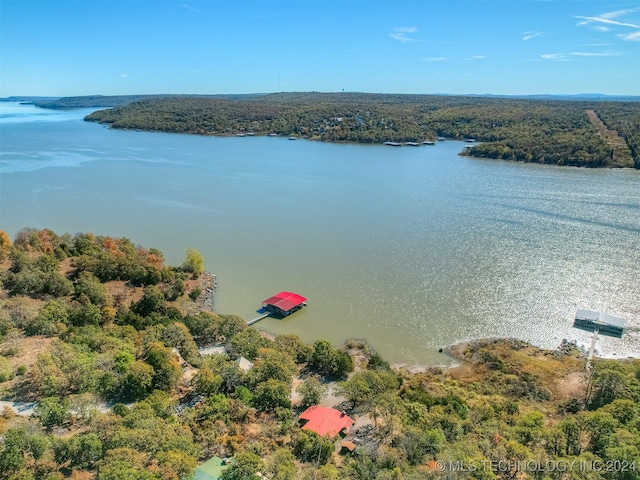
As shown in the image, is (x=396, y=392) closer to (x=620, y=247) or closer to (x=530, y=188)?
(x=620, y=247)

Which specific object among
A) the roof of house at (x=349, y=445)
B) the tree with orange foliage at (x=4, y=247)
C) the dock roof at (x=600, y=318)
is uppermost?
the tree with orange foliage at (x=4, y=247)

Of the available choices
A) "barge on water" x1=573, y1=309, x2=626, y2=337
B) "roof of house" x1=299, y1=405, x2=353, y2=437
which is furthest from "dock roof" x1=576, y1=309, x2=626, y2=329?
"roof of house" x1=299, y1=405, x2=353, y2=437

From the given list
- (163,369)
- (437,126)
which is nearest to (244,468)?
(163,369)

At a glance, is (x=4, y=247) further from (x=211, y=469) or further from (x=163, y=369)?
(x=211, y=469)

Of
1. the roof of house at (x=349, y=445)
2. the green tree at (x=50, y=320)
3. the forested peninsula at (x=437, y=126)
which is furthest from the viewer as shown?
the forested peninsula at (x=437, y=126)

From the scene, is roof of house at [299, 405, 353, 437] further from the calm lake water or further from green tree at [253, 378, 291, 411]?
the calm lake water

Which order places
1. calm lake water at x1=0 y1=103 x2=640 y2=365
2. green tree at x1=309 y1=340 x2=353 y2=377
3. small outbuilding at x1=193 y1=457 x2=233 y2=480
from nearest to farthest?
small outbuilding at x1=193 y1=457 x2=233 y2=480 → green tree at x1=309 y1=340 x2=353 y2=377 → calm lake water at x1=0 y1=103 x2=640 y2=365

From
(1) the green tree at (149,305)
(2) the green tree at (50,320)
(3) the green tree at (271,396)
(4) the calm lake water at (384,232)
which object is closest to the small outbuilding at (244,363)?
(3) the green tree at (271,396)

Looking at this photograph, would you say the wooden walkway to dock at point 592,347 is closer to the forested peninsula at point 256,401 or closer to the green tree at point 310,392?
the forested peninsula at point 256,401
